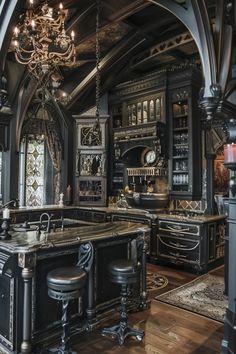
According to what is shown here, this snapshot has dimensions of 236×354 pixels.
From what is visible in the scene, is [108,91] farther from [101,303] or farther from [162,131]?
[101,303]

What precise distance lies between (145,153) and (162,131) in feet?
2.84

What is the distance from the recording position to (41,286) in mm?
2762

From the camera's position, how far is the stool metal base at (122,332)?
2877mm

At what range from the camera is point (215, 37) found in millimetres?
2611

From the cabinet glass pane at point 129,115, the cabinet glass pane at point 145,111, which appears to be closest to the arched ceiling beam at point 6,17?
the cabinet glass pane at point 145,111

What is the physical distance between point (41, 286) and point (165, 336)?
131 centimetres

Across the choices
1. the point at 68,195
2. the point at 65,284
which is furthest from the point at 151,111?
the point at 65,284

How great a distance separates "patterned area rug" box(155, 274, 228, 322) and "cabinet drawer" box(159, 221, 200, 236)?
789 millimetres

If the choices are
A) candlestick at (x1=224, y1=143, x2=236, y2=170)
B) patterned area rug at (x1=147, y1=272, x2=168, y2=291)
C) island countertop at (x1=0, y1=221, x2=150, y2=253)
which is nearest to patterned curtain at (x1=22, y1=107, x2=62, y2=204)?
patterned area rug at (x1=147, y1=272, x2=168, y2=291)

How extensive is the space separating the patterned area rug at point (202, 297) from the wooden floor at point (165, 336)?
158 millimetres

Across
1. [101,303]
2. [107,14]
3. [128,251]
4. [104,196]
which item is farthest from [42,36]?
[104,196]

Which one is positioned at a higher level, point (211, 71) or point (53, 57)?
point (53, 57)

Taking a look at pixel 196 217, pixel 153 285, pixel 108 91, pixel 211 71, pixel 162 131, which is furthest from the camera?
pixel 108 91

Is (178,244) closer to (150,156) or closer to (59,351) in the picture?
(150,156)
